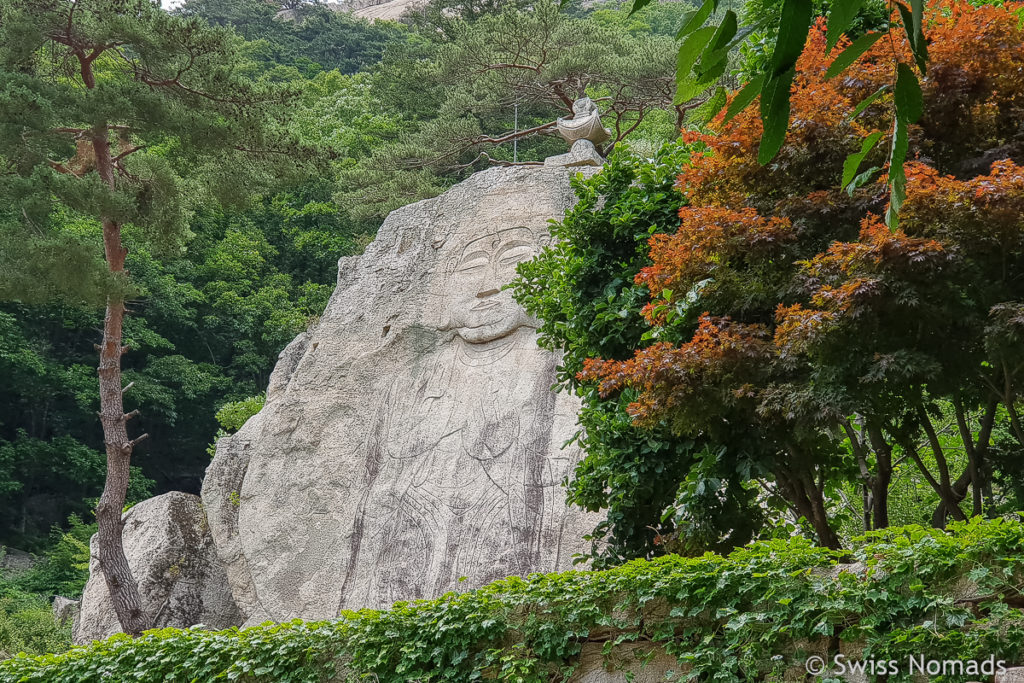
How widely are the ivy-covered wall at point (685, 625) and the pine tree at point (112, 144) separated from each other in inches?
243

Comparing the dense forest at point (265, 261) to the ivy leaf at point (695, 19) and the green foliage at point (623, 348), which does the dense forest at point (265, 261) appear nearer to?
the green foliage at point (623, 348)

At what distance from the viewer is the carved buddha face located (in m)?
9.89

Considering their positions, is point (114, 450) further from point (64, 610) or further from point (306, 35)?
point (306, 35)


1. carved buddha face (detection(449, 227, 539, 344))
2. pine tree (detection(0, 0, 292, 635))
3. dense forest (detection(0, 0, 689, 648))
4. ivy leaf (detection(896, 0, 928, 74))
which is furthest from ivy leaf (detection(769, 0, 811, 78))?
dense forest (detection(0, 0, 689, 648))

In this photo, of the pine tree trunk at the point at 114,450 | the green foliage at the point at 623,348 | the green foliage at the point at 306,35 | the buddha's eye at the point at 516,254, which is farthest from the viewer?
the green foliage at the point at 306,35

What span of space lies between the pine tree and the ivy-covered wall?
6.17 metres

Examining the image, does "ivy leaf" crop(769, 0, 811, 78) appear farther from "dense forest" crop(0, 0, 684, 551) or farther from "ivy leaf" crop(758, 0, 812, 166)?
"dense forest" crop(0, 0, 684, 551)

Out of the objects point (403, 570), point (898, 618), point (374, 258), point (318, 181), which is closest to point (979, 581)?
point (898, 618)

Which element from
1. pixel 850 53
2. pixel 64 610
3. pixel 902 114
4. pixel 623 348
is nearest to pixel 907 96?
pixel 902 114

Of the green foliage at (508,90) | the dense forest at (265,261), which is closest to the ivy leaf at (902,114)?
the green foliage at (508,90)

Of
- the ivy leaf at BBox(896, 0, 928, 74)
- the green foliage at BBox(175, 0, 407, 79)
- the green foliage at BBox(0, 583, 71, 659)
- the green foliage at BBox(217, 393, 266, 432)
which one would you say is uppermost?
the green foliage at BBox(175, 0, 407, 79)

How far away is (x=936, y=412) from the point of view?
18.9ft

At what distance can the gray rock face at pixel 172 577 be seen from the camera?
37.9ft

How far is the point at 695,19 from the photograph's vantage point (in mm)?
1380
